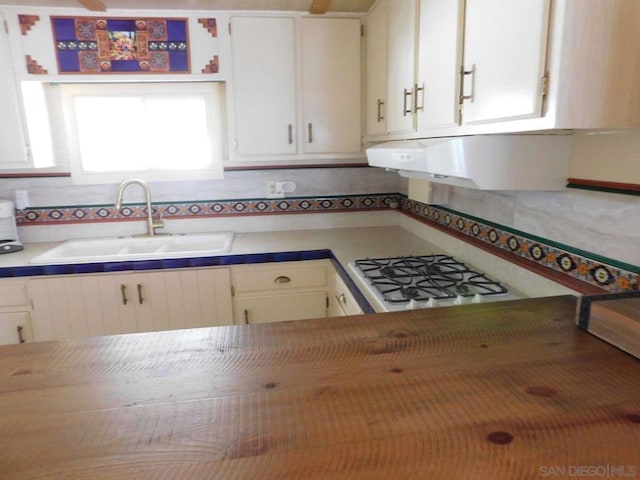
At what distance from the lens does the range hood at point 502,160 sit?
1231 mm

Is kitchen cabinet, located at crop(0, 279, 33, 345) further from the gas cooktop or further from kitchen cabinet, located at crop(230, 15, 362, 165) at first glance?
the gas cooktop

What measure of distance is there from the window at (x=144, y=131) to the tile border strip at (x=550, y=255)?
1.49 m

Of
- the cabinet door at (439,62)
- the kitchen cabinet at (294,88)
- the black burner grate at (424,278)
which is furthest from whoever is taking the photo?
the kitchen cabinet at (294,88)

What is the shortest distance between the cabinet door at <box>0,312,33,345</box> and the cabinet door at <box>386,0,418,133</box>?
2062 mm

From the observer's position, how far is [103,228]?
262cm

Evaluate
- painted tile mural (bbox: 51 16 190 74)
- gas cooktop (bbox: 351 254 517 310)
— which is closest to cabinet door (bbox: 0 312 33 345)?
painted tile mural (bbox: 51 16 190 74)

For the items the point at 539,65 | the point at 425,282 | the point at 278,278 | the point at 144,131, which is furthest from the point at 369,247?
the point at 144,131

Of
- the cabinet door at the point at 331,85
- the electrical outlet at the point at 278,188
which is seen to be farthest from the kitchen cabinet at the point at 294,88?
the electrical outlet at the point at 278,188

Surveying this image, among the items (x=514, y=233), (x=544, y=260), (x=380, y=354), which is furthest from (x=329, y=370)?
(x=514, y=233)

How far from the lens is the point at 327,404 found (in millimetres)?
690

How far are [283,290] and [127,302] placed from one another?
805mm

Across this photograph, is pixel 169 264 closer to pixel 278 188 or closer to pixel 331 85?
pixel 278 188

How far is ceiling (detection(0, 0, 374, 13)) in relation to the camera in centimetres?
210

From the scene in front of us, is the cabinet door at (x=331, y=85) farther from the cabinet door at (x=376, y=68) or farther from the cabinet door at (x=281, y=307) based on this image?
the cabinet door at (x=281, y=307)
